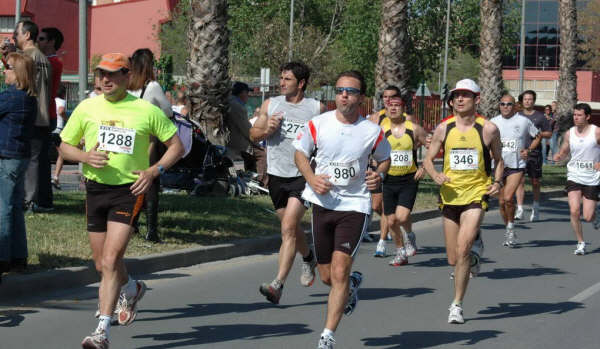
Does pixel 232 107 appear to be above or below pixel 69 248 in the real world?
above

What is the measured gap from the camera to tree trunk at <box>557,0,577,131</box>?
32.6 meters

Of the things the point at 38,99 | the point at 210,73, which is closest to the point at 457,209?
the point at 38,99

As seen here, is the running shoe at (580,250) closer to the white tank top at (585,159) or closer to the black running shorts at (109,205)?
the white tank top at (585,159)

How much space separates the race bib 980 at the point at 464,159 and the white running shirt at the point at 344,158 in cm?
A: 172

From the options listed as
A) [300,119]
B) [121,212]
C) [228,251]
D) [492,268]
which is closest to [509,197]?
[492,268]

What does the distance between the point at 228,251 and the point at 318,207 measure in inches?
176

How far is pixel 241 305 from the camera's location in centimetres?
850

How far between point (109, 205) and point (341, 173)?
5.37 ft

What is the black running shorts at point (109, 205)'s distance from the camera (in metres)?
6.64

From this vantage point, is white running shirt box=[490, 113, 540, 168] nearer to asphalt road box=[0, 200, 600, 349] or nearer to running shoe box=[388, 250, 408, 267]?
asphalt road box=[0, 200, 600, 349]

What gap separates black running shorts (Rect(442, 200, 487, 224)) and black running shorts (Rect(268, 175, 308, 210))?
1.26m

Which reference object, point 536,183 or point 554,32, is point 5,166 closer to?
point 536,183

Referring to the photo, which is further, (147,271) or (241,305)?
(147,271)

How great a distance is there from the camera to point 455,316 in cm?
792
